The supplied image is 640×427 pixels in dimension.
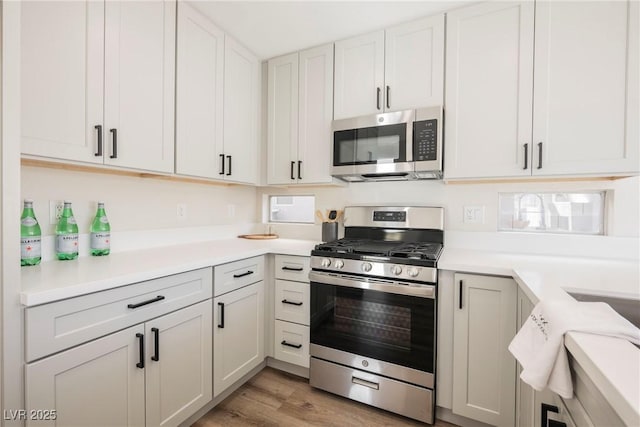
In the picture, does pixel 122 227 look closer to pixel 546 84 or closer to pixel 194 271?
pixel 194 271

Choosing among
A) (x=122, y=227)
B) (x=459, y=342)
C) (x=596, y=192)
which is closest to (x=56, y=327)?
(x=122, y=227)

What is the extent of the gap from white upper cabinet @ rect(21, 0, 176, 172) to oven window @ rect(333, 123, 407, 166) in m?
1.10

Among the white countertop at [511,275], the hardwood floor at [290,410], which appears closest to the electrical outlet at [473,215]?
the white countertop at [511,275]

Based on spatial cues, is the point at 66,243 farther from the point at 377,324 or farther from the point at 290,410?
the point at 377,324

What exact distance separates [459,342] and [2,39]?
226cm

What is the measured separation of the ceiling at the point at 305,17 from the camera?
5.75ft

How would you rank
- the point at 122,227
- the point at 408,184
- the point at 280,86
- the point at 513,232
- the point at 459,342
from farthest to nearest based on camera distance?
the point at 280,86 < the point at 408,184 < the point at 513,232 < the point at 122,227 < the point at 459,342

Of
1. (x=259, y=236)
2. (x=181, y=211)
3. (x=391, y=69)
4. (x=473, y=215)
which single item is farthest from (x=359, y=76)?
(x=181, y=211)

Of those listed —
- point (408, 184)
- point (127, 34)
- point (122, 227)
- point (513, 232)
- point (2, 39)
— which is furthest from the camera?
point (408, 184)

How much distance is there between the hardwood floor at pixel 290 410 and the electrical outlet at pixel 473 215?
124 cm

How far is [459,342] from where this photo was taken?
1566mm

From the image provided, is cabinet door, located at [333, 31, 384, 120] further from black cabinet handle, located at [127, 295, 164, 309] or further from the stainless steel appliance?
black cabinet handle, located at [127, 295, 164, 309]

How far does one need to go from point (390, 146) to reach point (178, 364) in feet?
5.73

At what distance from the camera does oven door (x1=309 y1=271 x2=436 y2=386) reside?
1577 mm
